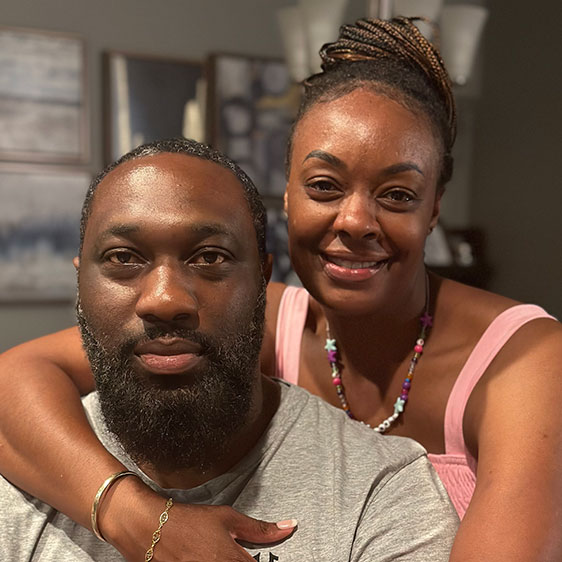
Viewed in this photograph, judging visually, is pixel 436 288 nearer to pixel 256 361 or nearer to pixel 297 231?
pixel 297 231

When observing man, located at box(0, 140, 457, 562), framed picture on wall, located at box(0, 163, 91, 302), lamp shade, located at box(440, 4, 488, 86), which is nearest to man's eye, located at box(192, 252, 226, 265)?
man, located at box(0, 140, 457, 562)

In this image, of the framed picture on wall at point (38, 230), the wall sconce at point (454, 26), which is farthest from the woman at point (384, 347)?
the wall sconce at point (454, 26)

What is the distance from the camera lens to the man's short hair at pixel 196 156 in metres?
1.13

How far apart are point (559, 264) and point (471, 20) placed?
0.94 meters

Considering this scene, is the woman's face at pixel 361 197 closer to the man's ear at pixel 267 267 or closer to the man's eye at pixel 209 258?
the man's ear at pixel 267 267

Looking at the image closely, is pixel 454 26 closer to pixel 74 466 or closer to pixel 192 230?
pixel 192 230

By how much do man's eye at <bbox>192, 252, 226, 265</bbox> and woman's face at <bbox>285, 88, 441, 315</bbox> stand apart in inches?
13.2

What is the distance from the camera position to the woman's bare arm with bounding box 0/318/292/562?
100 centimetres

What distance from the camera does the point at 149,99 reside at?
252cm

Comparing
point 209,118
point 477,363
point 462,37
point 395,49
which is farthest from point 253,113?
point 477,363

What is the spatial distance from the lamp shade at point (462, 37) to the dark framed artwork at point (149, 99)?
894 mm

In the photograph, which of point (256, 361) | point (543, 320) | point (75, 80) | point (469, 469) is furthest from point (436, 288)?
point (75, 80)

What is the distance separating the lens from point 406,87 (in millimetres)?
1432

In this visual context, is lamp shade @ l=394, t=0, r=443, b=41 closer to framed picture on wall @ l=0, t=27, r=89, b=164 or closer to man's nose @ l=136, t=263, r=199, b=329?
framed picture on wall @ l=0, t=27, r=89, b=164
